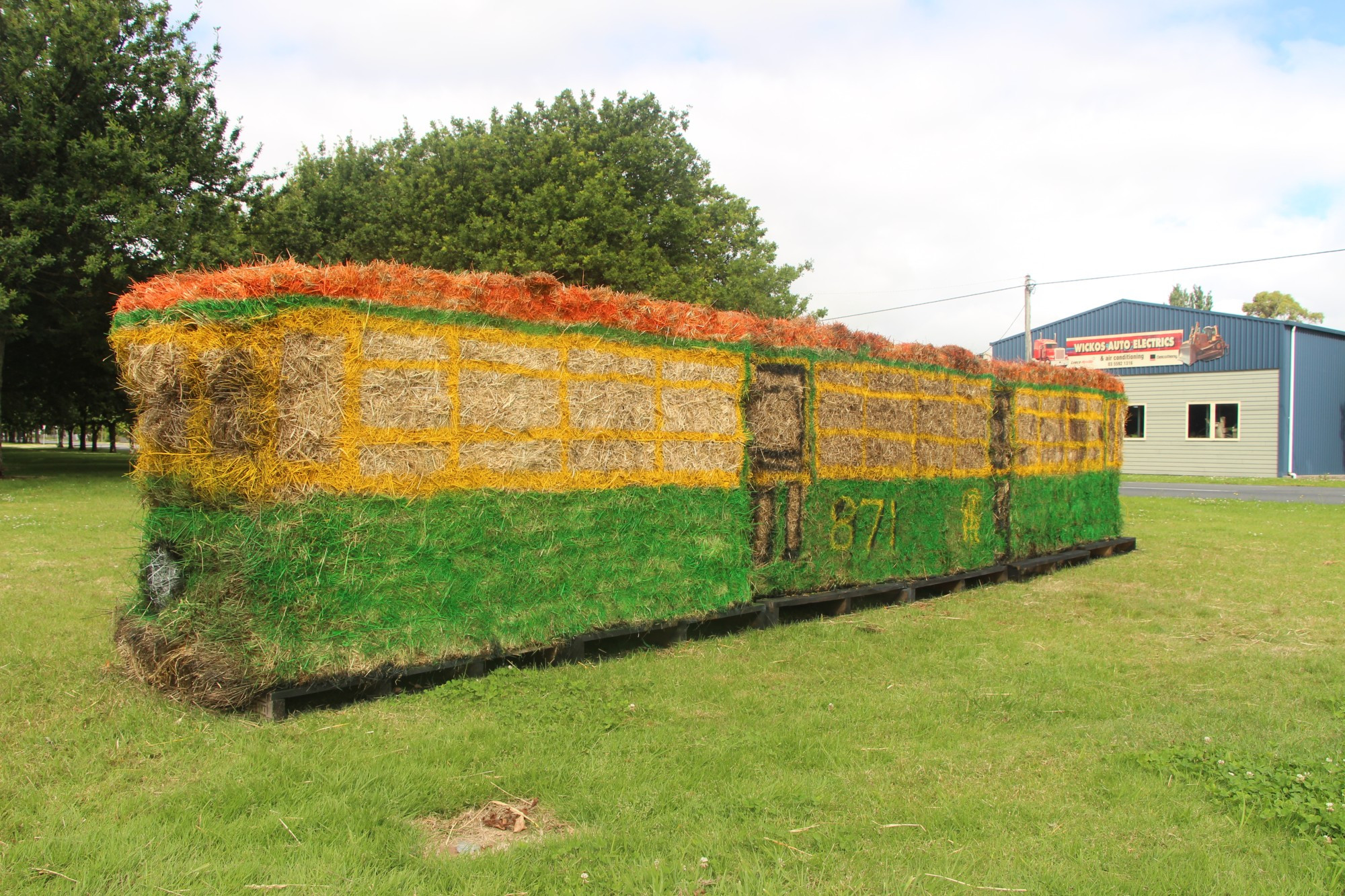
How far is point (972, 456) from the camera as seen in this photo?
983 centimetres

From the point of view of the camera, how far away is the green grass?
2778cm

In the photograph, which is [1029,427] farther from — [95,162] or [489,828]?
[95,162]

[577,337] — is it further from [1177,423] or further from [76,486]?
[1177,423]

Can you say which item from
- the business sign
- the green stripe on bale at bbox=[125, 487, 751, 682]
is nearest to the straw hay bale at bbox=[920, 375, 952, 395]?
the green stripe on bale at bbox=[125, 487, 751, 682]

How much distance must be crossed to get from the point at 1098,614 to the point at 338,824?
7347mm

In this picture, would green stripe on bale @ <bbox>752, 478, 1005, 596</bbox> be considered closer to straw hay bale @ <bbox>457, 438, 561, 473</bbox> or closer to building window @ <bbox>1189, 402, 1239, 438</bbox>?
straw hay bale @ <bbox>457, 438, 561, 473</bbox>

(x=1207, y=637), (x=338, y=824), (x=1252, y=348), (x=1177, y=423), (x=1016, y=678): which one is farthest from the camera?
(x=1177, y=423)

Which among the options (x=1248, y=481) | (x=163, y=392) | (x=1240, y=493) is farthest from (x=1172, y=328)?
(x=163, y=392)

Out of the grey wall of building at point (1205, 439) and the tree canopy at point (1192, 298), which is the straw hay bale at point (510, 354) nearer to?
the grey wall of building at point (1205, 439)

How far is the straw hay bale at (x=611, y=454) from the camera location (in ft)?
20.7

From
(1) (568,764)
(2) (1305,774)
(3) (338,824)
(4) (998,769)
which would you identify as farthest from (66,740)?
(2) (1305,774)

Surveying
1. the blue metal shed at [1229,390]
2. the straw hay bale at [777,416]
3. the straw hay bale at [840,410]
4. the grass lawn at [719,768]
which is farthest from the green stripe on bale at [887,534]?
the blue metal shed at [1229,390]

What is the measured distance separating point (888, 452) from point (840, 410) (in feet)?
2.84

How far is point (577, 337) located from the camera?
6324mm
